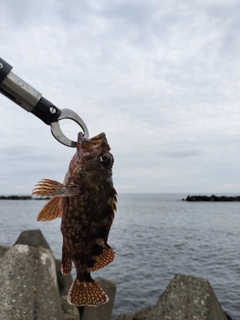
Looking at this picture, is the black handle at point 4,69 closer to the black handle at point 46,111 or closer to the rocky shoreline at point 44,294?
the black handle at point 46,111

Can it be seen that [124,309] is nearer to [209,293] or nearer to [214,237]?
[209,293]

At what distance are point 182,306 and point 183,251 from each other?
26.9 m

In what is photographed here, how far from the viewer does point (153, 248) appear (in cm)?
3728

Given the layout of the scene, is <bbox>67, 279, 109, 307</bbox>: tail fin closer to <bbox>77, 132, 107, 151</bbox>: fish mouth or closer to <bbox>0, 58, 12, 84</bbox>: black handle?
<bbox>77, 132, 107, 151</bbox>: fish mouth

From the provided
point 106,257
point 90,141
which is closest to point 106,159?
point 90,141

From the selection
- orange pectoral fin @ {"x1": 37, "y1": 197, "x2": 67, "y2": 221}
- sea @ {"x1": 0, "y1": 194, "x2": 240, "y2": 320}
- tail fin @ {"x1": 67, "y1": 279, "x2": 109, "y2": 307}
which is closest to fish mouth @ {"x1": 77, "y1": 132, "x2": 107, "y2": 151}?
orange pectoral fin @ {"x1": 37, "y1": 197, "x2": 67, "y2": 221}

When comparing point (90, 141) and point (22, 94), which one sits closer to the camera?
point (22, 94)

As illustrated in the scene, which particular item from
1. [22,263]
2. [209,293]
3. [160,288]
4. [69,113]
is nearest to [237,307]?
[160,288]

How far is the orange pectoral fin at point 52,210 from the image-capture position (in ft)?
9.83

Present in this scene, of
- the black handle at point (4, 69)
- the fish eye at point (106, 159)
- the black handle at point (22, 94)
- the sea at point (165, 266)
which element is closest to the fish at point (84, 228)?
the fish eye at point (106, 159)

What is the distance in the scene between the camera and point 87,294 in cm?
305

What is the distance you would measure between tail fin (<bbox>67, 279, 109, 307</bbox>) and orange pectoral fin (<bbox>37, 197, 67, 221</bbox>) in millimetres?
633

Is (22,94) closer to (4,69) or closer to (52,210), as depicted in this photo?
(4,69)

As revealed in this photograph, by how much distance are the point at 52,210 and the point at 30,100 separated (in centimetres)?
97
